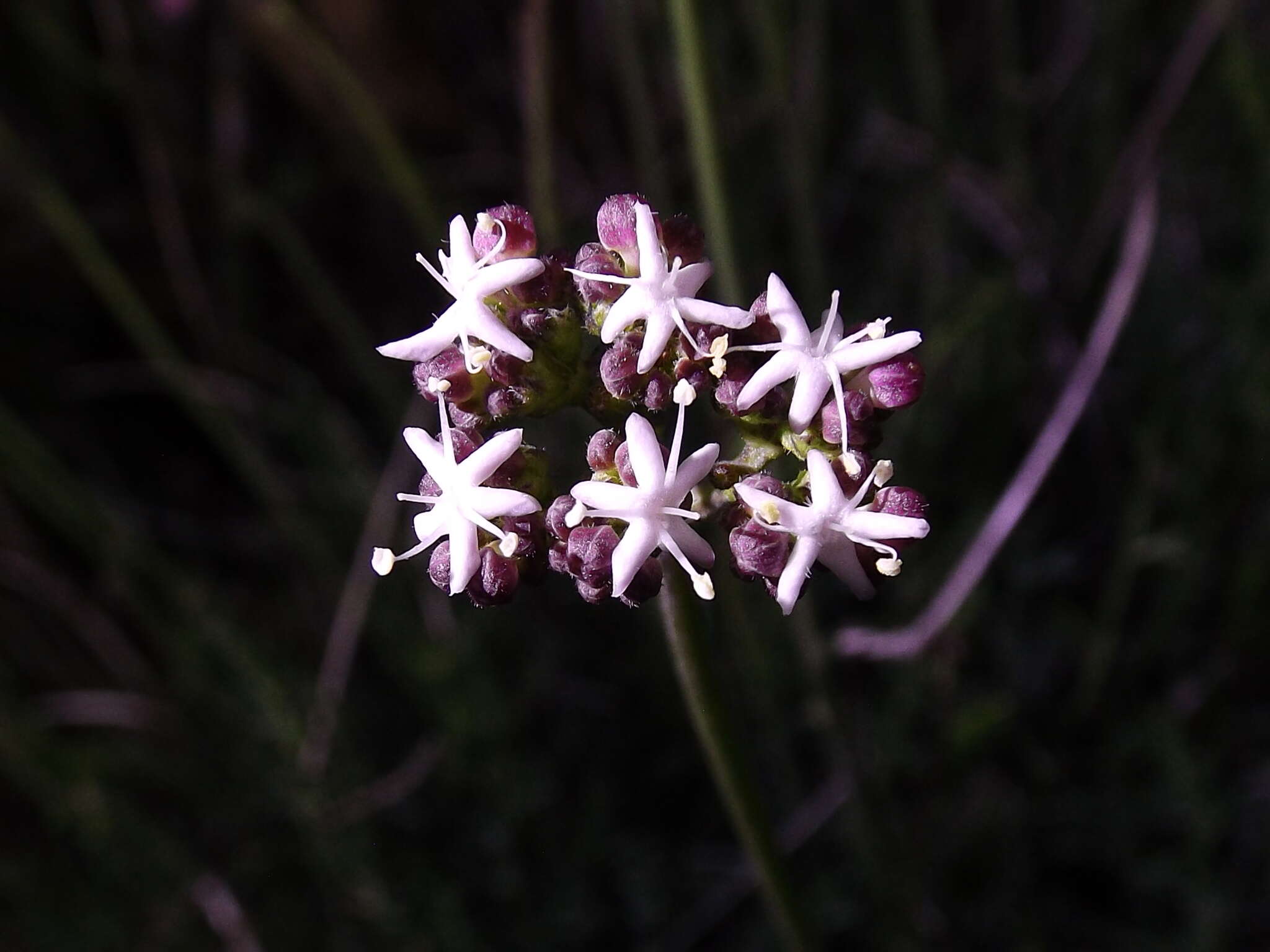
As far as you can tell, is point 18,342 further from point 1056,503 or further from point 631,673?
point 1056,503

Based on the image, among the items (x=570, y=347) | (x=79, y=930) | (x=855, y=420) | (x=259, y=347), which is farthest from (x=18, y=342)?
(x=855, y=420)

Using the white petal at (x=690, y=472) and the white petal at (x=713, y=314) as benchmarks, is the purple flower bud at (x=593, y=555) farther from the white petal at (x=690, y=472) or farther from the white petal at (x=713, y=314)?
the white petal at (x=713, y=314)

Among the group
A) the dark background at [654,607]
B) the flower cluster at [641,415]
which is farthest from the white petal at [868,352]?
the dark background at [654,607]

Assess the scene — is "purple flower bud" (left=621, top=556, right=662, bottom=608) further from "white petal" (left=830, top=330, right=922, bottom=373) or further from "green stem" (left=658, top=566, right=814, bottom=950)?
"white petal" (left=830, top=330, right=922, bottom=373)

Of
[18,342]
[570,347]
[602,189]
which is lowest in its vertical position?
[570,347]

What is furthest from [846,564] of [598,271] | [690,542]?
[598,271]

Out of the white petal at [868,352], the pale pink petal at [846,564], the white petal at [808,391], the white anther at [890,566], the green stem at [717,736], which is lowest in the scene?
the green stem at [717,736]
